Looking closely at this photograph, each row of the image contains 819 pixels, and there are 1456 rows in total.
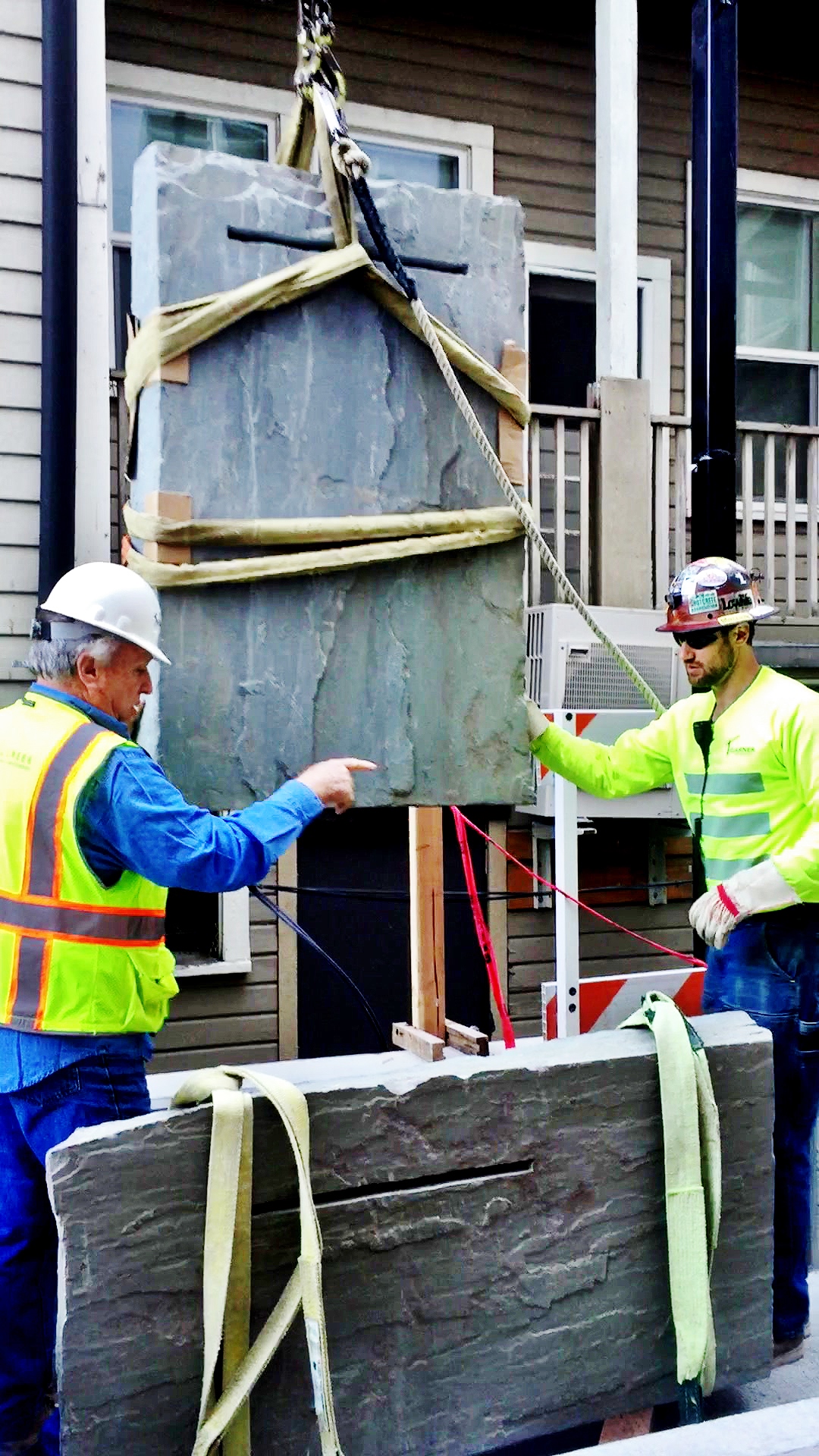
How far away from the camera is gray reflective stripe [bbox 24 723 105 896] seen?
2359 millimetres

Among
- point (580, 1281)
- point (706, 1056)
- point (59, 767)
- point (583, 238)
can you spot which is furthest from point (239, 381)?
point (583, 238)

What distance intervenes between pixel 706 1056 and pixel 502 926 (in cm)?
375

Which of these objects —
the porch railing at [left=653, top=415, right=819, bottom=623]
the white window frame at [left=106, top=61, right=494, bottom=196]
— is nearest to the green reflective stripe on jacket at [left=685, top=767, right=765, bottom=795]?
the porch railing at [left=653, top=415, right=819, bottom=623]

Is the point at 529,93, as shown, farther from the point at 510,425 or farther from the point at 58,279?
the point at 510,425

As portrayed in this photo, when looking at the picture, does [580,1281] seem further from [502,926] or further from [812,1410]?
[502,926]

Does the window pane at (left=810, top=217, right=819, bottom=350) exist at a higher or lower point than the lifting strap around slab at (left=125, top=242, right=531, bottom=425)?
higher

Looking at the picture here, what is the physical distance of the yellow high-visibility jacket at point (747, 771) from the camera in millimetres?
2955

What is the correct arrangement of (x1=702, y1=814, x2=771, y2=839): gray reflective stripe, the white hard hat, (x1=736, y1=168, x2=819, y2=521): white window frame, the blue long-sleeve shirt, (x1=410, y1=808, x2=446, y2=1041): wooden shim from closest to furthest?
the blue long-sleeve shirt
the white hard hat
(x1=702, y1=814, x2=771, y2=839): gray reflective stripe
(x1=410, y1=808, x2=446, y2=1041): wooden shim
(x1=736, y1=168, x2=819, y2=521): white window frame

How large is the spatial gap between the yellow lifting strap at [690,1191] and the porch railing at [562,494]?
335cm

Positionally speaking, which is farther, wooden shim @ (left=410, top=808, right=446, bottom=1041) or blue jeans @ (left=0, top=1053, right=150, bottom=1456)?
wooden shim @ (left=410, top=808, right=446, bottom=1041)

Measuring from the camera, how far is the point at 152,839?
2.26 meters

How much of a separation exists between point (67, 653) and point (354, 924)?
3734mm

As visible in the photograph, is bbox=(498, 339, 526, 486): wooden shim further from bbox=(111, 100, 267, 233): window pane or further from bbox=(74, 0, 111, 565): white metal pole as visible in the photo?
bbox=(111, 100, 267, 233): window pane

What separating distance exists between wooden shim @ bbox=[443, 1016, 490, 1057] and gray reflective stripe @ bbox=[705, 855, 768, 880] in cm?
76
